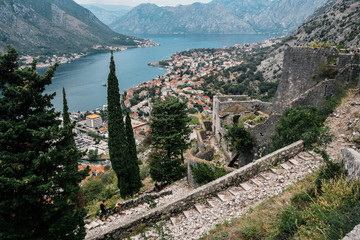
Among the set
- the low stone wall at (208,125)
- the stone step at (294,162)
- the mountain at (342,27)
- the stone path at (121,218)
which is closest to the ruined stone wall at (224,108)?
the low stone wall at (208,125)

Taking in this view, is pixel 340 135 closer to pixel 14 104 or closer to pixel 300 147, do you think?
pixel 300 147

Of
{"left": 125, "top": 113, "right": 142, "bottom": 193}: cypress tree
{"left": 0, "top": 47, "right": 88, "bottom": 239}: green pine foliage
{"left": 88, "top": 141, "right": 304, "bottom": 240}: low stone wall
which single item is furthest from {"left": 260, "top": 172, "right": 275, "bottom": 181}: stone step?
{"left": 125, "top": 113, "right": 142, "bottom": 193}: cypress tree

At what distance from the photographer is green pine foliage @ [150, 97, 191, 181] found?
1166 cm

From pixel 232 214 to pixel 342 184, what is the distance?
223cm

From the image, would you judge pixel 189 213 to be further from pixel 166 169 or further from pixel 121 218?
pixel 166 169

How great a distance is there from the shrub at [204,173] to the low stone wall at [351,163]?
4647mm

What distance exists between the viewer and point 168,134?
11.8 m

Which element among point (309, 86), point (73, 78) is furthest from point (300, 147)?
point (73, 78)

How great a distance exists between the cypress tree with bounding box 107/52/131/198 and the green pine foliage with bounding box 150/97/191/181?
1752 millimetres

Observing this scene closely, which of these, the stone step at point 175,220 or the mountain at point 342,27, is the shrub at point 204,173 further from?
the mountain at point 342,27

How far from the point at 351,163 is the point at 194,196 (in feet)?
10.7

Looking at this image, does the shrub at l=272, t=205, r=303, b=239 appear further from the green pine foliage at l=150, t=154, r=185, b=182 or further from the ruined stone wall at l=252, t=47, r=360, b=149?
the green pine foliage at l=150, t=154, r=185, b=182

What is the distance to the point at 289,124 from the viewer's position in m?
7.40

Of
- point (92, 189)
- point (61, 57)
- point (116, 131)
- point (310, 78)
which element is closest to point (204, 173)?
point (310, 78)
